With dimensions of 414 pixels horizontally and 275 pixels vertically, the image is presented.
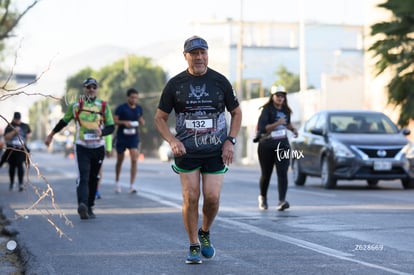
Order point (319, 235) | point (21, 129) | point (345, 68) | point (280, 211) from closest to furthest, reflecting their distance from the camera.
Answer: point (319, 235) → point (280, 211) → point (21, 129) → point (345, 68)

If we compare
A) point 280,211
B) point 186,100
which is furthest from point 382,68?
point 186,100

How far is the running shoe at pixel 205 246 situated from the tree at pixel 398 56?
757 inches

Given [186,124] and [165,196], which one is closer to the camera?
[186,124]

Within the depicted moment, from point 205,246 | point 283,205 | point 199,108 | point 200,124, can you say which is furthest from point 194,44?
point 283,205

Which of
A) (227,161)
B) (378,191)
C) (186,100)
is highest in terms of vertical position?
(186,100)

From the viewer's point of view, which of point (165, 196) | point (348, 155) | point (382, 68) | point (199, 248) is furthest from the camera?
point (382, 68)

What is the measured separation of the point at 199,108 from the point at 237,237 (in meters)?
2.40

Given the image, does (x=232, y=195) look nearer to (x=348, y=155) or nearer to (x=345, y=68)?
(x=348, y=155)

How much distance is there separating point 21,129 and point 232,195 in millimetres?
5351

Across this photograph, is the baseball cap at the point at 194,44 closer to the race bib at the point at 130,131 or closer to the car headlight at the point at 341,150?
the race bib at the point at 130,131

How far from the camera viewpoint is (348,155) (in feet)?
65.1

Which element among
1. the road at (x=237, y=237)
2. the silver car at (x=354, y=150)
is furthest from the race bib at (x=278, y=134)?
the silver car at (x=354, y=150)

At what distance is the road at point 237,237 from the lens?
8.46 meters

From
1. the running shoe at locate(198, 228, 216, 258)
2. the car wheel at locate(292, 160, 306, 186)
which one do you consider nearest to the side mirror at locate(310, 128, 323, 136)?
the car wheel at locate(292, 160, 306, 186)
